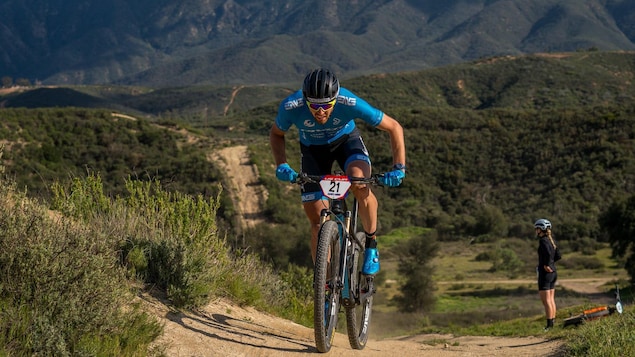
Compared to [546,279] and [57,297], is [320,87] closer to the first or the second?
[57,297]

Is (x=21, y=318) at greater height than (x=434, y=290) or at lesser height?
greater

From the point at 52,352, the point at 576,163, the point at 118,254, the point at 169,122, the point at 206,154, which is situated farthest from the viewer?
the point at 169,122

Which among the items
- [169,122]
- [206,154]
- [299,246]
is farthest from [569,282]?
[169,122]

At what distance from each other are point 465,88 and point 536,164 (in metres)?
60.8

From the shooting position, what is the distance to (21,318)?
176 inches

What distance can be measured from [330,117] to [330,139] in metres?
0.28

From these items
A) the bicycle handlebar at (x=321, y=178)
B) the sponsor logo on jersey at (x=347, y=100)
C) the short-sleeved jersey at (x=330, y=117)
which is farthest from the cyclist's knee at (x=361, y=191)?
the sponsor logo on jersey at (x=347, y=100)

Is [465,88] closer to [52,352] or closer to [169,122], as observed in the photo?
[169,122]

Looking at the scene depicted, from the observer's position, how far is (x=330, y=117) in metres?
6.07

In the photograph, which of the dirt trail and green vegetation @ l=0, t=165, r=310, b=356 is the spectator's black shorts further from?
green vegetation @ l=0, t=165, r=310, b=356

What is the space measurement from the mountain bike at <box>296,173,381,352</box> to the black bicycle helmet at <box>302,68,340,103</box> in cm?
63

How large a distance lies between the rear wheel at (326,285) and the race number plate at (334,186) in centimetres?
24

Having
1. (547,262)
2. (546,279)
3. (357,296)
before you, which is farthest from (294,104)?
(546,279)

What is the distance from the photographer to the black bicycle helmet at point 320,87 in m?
5.59
